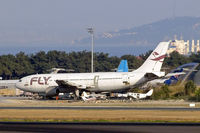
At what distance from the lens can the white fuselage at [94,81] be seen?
73688 millimetres

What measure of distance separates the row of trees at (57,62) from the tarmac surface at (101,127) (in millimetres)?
117701

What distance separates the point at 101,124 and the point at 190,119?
7796 mm

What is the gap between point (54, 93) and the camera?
7712 centimetres

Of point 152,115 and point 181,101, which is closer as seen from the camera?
point 152,115

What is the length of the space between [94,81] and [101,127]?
139ft

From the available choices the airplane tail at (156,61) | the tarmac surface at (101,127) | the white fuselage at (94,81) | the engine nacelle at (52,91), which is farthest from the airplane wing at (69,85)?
the tarmac surface at (101,127)

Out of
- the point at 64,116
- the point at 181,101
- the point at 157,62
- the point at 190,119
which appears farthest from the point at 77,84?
the point at 190,119

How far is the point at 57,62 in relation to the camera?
173375 mm

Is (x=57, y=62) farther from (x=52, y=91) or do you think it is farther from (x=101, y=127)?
(x=101, y=127)

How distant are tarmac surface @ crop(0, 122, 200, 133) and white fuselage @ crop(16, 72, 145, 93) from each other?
3789cm

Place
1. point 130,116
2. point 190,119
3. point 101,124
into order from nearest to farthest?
point 101,124 → point 190,119 → point 130,116

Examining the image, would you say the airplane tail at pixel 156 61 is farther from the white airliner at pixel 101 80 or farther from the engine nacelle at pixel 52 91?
the engine nacelle at pixel 52 91

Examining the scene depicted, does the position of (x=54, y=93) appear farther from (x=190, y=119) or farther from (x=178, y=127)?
(x=178, y=127)

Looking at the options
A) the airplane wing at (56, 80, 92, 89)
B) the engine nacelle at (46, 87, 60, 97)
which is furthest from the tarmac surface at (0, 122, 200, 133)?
the engine nacelle at (46, 87, 60, 97)
